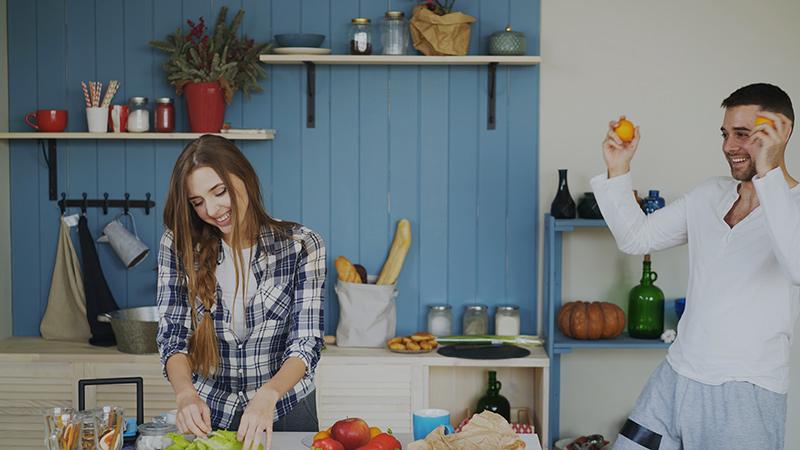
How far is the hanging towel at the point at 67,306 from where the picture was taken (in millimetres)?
3875

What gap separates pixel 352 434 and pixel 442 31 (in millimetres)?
2041

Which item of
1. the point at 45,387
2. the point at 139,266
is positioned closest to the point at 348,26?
the point at 139,266

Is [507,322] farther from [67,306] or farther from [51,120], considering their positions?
[51,120]

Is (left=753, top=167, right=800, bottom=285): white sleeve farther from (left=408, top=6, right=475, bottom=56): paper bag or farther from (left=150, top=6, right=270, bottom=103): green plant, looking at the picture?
(left=150, top=6, right=270, bottom=103): green plant

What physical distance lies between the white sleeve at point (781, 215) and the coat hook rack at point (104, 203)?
8.39 feet

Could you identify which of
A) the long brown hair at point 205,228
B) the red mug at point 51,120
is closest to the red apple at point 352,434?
the long brown hair at point 205,228

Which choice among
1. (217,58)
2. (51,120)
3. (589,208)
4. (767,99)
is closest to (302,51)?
(217,58)

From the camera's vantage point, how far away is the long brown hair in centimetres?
222

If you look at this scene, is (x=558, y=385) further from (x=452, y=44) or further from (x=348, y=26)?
(x=348, y=26)

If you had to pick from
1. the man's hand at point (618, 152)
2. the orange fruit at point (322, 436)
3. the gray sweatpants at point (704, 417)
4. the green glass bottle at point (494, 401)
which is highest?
the man's hand at point (618, 152)

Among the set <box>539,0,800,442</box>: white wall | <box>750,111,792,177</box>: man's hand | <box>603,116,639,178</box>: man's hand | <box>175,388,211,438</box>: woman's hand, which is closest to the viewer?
<box>175,388,211,438</box>: woman's hand

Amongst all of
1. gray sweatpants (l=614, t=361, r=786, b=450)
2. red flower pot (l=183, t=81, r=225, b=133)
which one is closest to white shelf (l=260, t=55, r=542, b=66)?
red flower pot (l=183, t=81, r=225, b=133)

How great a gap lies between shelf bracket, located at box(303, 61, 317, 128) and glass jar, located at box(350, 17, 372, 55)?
0.64 feet

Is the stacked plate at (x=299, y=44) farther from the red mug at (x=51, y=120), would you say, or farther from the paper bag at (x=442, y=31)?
the red mug at (x=51, y=120)
